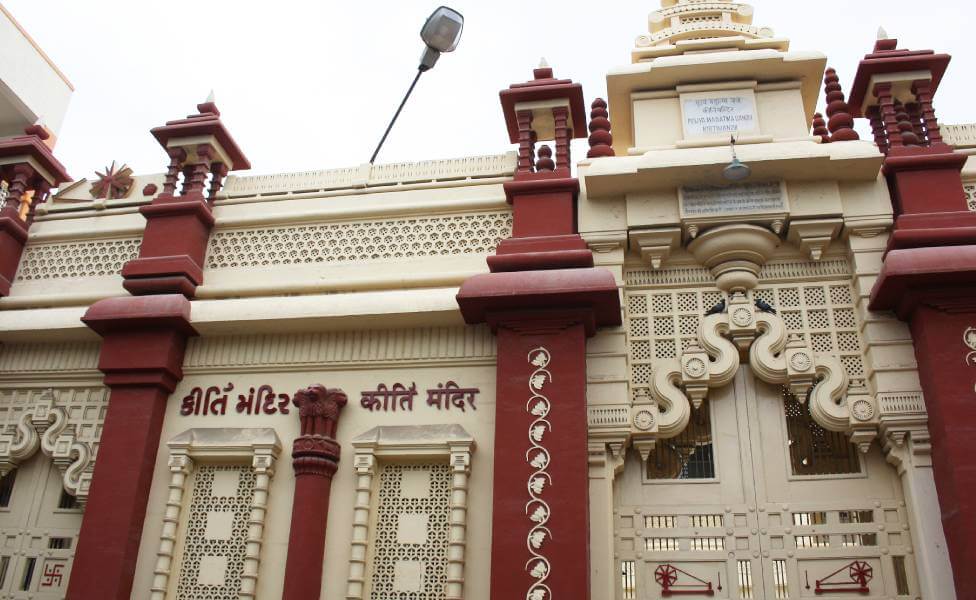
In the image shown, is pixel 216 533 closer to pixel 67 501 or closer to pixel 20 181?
pixel 67 501

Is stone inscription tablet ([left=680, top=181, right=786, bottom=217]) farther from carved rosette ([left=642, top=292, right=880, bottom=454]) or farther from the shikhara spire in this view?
the shikhara spire

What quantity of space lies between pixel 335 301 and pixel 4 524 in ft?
13.2

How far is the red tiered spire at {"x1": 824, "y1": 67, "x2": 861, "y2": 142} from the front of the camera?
26.0ft

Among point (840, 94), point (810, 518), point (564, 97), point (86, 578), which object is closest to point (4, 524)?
point (86, 578)

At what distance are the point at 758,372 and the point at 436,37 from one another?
233 inches

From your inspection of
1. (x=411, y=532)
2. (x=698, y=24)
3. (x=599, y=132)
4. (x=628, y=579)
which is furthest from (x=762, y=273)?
(x=411, y=532)

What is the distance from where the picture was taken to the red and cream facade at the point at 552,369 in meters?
6.74

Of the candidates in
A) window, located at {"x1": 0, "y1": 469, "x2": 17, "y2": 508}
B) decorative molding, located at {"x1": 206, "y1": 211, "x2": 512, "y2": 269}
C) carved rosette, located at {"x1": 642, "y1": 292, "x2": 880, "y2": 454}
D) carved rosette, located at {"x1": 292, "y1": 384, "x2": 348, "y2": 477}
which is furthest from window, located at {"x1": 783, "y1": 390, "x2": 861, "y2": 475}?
window, located at {"x1": 0, "y1": 469, "x2": 17, "y2": 508}

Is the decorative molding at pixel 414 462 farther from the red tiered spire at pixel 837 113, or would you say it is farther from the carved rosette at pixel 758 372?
the red tiered spire at pixel 837 113

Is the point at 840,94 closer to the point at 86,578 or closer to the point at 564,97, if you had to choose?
the point at 564,97

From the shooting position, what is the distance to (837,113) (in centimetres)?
813

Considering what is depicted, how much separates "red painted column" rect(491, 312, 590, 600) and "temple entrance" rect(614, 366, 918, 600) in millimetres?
699

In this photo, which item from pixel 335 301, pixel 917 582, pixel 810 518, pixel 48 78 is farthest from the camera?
pixel 48 78

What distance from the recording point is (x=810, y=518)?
22.5 ft
